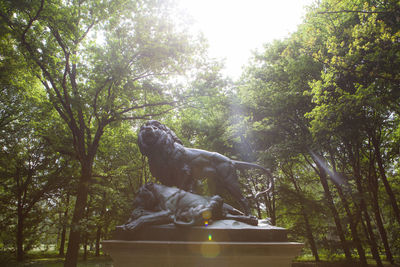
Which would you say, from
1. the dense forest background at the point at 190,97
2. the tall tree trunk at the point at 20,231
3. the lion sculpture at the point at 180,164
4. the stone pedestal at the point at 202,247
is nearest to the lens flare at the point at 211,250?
the stone pedestal at the point at 202,247

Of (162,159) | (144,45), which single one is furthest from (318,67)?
(162,159)

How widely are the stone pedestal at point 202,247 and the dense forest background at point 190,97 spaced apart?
257 inches

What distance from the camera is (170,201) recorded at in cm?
396

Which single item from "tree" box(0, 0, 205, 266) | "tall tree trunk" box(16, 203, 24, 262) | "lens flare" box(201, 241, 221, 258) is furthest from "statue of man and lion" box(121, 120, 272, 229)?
"tall tree trunk" box(16, 203, 24, 262)

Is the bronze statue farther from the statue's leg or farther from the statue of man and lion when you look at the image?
the statue's leg

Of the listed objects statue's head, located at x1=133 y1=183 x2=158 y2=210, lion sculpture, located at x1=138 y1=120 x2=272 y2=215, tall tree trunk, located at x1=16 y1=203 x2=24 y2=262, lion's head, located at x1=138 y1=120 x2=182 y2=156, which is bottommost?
tall tree trunk, located at x1=16 y1=203 x2=24 y2=262

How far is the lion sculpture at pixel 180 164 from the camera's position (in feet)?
15.0

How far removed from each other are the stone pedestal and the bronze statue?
0.40 ft

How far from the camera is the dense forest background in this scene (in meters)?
8.89

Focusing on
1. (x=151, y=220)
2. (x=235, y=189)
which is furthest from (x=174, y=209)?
(x=235, y=189)

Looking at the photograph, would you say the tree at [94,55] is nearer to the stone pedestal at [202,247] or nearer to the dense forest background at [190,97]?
the dense forest background at [190,97]

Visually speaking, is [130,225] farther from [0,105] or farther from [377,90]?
[0,105]

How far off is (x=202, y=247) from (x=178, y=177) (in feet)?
5.53

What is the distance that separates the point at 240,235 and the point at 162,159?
6.71 ft
